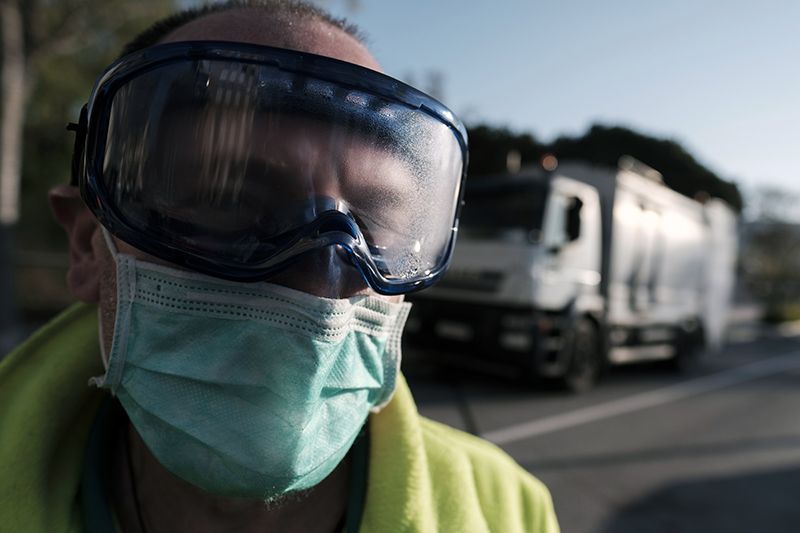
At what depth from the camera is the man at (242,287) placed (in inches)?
40.2

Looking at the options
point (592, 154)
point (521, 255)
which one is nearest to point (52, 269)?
point (521, 255)

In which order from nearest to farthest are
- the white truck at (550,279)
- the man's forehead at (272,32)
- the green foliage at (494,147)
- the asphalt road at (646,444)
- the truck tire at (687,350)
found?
1. the man's forehead at (272,32)
2. the asphalt road at (646,444)
3. the white truck at (550,279)
4. the truck tire at (687,350)
5. the green foliage at (494,147)

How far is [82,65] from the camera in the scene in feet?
41.8

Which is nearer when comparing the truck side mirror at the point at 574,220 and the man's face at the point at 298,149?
the man's face at the point at 298,149

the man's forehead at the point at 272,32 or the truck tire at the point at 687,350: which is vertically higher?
the man's forehead at the point at 272,32

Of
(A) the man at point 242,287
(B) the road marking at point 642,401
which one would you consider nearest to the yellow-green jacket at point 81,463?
(A) the man at point 242,287

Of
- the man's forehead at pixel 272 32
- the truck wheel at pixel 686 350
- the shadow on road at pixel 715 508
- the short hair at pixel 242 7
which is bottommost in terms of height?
the truck wheel at pixel 686 350

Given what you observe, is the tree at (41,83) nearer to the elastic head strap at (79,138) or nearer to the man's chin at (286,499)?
the elastic head strap at (79,138)

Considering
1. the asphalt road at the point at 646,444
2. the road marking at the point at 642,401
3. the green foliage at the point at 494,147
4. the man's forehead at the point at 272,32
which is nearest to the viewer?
the man's forehead at the point at 272,32

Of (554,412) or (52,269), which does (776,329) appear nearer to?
(554,412)

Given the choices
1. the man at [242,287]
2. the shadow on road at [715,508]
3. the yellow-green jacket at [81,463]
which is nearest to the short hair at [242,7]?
the man at [242,287]

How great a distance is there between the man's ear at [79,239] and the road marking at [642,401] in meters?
4.88

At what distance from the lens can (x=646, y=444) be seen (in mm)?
6199

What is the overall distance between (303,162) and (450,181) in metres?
0.36
